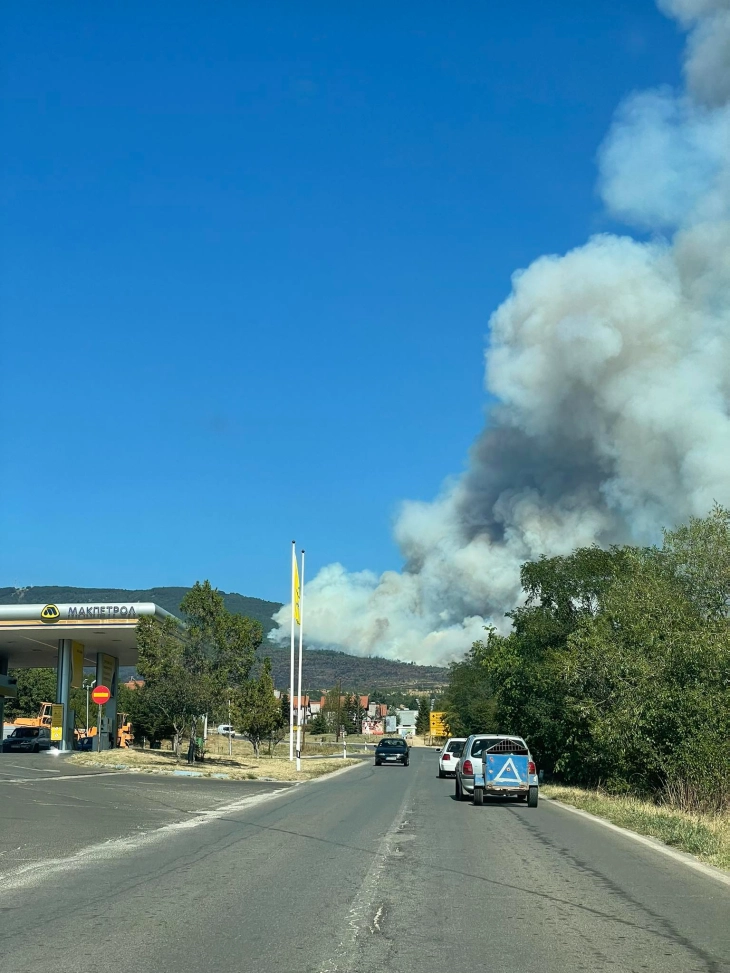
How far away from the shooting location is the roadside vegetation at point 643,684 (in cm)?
2545

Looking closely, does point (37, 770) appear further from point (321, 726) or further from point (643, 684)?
point (321, 726)

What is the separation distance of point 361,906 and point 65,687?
165ft

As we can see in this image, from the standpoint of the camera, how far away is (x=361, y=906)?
32.6 ft

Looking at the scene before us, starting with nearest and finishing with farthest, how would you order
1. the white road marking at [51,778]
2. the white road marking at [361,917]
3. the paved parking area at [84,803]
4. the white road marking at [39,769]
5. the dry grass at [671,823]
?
the white road marking at [361,917]
the paved parking area at [84,803]
the dry grass at [671,823]
the white road marking at [51,778]
the white road marking at [39,769]

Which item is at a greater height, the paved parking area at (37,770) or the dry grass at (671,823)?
the dry grass at (671,823)

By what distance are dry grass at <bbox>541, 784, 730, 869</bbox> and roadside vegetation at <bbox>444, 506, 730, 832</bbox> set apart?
98 millimetres

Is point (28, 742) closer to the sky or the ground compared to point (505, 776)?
closer to the ground

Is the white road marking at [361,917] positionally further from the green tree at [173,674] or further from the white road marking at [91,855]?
the green tree at [173,674]

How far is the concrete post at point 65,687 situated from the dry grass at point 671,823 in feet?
101

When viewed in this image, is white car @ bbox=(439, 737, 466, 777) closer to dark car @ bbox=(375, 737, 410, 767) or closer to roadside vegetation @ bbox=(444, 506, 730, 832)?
roadside vegetation @ bbox=(444, 506, 730, 832)

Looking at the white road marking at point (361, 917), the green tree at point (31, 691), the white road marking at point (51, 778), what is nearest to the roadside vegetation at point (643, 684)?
the white road marking at point (361, 917)

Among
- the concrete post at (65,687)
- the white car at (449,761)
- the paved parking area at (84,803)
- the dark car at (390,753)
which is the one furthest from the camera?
the dark car at (390,753)

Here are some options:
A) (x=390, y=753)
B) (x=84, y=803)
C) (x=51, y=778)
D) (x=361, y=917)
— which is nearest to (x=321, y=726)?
(x=390, y=753)

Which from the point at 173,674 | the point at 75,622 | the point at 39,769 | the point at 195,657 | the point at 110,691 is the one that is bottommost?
the point at 39,769
